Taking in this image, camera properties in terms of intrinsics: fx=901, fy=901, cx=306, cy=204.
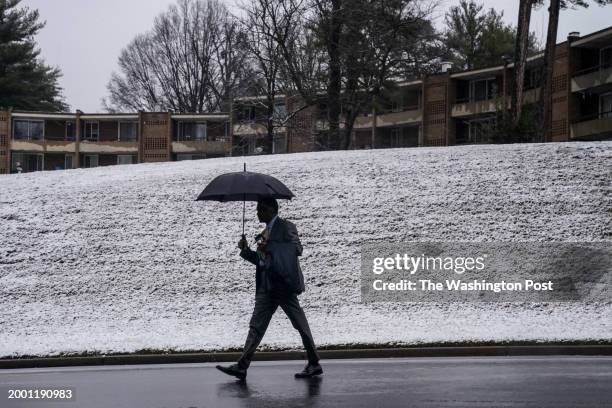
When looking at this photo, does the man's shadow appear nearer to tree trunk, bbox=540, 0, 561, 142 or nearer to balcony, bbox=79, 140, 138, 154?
tree trunk, bbox=540, 0, 561, 142

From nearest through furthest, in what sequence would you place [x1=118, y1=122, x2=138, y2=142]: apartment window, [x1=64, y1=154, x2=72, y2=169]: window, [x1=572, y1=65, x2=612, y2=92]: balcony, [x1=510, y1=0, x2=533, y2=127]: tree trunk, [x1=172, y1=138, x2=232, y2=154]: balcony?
[x1=510, y1=0, x2=533, y2=127]: tree trunk, [x1=572, y1=65, x2=612, y2=92]: balcony, [x1=172, y1=138, x2=232, y2=154]: balcony, [x1=118, y1=122, x2=138, y2=142]: apartment window, [x1=64, y1=154, x2=72, y2=169]: window

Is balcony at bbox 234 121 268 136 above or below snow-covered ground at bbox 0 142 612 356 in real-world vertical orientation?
above

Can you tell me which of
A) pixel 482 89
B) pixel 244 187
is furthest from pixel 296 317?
pixel 482 89

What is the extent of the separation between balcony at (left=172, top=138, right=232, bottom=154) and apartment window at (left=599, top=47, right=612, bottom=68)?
97.8 feet

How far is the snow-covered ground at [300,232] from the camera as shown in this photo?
1510 cm

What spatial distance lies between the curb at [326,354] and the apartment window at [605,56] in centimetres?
3678

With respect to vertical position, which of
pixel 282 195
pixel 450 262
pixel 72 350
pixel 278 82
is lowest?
pixel 72 350

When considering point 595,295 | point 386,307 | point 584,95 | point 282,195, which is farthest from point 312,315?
point 584,95

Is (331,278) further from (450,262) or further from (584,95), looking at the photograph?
(584,95)

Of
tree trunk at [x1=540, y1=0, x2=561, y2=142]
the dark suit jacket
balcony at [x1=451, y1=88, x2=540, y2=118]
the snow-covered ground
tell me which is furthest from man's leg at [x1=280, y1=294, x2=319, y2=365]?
balcony at [x1=451, y1=88, x2=540, y2=118]

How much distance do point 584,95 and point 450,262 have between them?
34134 mm

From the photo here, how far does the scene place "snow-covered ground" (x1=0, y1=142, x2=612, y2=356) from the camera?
15.1m

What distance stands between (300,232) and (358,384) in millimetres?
10444

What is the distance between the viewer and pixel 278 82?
4247cm
